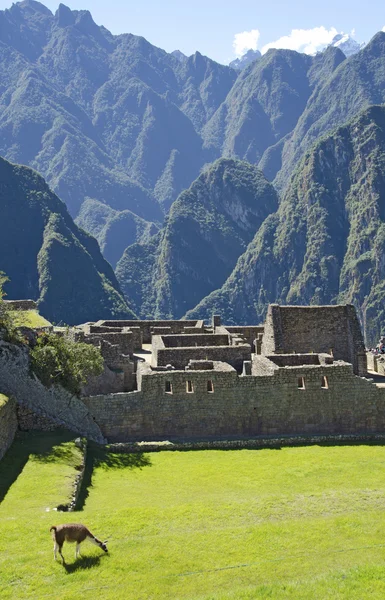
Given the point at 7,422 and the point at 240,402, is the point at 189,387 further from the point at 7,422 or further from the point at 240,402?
the point at 7,422

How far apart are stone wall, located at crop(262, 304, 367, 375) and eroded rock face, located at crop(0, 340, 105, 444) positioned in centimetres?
1249

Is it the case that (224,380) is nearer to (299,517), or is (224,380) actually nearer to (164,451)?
(164,451)

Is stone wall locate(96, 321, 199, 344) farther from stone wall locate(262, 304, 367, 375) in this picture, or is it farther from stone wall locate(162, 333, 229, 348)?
stone wall locate(262, 304, 367, 375)

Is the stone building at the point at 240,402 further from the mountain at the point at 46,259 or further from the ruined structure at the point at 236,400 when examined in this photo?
the mountain at the point at 46,259

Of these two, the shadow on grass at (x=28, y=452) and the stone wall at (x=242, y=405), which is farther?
the stone wall at (x=242, y=405)

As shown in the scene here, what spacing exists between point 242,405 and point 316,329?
1034 cm

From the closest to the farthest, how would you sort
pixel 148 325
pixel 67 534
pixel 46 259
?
pixel 67 534 < pixel 148 325 < pixel 46 259

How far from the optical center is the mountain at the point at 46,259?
555ft

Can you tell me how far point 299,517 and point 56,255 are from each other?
539 ft

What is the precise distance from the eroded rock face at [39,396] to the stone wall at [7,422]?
0.83 metres

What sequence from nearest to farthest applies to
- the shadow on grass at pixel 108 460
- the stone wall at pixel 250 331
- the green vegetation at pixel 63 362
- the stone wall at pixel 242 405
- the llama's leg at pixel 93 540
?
the llama's leg at pixel 93 540, the shadow on grass at pixel 108 460, the green vegetation at pixel 63 362, the stone wall at pixel 242 405, the stone wall at pixel 250 331

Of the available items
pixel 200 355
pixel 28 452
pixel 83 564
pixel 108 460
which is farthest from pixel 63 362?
pixel 83 564

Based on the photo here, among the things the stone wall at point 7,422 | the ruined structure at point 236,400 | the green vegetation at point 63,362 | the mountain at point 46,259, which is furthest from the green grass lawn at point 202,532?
the mountain at point 46,259

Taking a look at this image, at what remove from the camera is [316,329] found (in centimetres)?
3238
